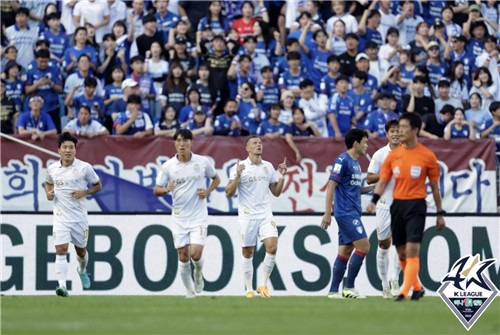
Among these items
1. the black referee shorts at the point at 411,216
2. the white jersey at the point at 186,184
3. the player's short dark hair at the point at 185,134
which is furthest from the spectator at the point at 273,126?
the black referee shorts at the point at 411,216

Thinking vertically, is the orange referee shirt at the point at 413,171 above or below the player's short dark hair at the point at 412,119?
below

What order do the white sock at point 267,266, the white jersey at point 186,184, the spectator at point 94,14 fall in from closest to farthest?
1. the white jersey at point 186,184
2. the white sock at point 267,266
3. the spectator at point 94,14

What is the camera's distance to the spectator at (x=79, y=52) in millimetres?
25773

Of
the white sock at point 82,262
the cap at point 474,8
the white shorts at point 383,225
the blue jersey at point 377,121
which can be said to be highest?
the cap at point 474,8

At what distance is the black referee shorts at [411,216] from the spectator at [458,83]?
11901 mm

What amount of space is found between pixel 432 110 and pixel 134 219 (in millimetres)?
7038

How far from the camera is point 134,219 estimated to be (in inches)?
873

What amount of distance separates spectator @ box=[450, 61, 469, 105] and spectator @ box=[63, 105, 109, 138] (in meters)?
7.74

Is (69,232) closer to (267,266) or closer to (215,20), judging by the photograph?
(267,266)

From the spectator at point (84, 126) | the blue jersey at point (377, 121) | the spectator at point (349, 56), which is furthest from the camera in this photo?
the spectator at point (349, 56)

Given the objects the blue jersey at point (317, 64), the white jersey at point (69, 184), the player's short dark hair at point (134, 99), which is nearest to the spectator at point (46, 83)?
the player's short dark hair at point (134, 99)

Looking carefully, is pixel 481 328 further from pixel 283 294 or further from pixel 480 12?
pixel 480 12

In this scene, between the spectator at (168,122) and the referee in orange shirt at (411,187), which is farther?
the spectator at (168,122)

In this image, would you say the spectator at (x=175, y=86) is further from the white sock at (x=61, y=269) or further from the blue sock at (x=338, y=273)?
the blue sock at (x=338, y=273)
